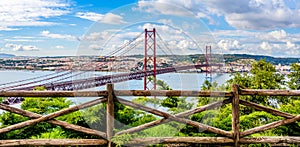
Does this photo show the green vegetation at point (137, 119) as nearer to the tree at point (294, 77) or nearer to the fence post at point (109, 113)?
the fence post at point (109, 113)

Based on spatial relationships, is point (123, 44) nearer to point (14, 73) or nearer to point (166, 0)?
point (166, 0)

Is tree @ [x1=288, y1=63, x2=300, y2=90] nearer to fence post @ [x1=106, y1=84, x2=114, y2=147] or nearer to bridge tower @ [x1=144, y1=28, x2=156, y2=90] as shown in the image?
bridge tower @ [x1=144, y1=28, x2=156, y2=90]

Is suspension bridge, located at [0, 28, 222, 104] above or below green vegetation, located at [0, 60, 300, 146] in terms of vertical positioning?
above

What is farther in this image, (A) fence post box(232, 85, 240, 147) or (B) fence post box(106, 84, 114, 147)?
(A) fence post box(232, 85, 240, 147)

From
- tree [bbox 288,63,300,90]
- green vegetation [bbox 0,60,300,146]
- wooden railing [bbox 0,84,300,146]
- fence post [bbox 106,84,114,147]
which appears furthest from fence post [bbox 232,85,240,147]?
tree [bbox 288,63,300,90]

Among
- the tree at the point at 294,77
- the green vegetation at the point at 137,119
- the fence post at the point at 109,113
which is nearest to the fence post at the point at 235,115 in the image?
the green vegetation at the point at 137,119

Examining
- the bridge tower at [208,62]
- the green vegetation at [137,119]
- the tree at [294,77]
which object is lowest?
the green vegetation at [137,119]

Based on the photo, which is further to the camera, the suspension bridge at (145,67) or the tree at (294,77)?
the tree at (294,77)

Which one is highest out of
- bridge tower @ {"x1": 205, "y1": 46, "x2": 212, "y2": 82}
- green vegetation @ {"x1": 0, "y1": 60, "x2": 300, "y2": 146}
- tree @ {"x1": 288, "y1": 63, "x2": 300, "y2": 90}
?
bridge tower @ {"x1": 205, "y1": 46, "x2": 212, "y2": 82}
